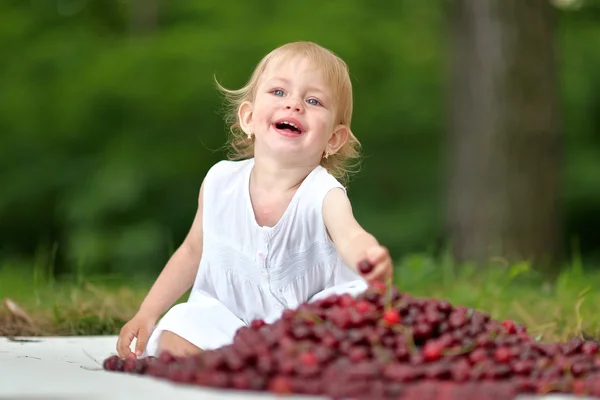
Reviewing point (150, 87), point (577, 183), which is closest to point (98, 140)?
point (150, 87)

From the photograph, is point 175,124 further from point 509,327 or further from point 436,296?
point 509,327

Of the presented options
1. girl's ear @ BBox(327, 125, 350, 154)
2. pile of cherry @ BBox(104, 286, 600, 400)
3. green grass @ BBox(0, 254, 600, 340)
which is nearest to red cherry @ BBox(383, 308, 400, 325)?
pile of cherry @ BBox(104, 286, 600, 400)

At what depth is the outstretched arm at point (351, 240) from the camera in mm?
2221

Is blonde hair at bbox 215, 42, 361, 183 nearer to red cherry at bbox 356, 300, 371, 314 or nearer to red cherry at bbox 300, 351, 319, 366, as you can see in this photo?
red cherry at bbox 356, 300, 371, 314

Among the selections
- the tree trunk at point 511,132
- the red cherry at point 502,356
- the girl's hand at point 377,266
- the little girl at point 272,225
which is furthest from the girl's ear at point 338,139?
the tree trunk at point 511,132

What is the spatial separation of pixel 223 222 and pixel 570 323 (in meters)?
1.24

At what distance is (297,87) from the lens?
106 inches

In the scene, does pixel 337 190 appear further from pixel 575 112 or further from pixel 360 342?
pixel 575 112

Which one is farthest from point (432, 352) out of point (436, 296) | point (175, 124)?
point (175, 124)

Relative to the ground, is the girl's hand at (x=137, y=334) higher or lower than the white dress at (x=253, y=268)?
lower

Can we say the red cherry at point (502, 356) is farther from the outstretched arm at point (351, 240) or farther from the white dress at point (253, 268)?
the white dress at point (253, 268)

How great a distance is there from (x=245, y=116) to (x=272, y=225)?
354 millimetres

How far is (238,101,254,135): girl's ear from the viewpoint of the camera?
2.85 meters

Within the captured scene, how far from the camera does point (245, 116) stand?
9.41 feet
